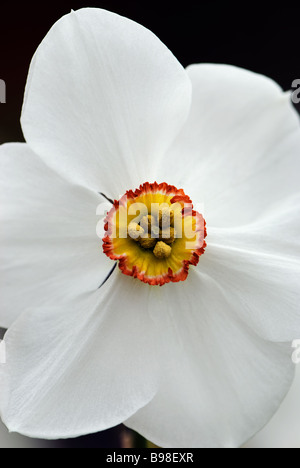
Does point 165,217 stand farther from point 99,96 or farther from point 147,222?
point 99,96

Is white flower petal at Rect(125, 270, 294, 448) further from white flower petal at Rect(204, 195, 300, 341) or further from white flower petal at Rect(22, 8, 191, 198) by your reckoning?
white flower petal at Rect(22, 8, 191, 198)

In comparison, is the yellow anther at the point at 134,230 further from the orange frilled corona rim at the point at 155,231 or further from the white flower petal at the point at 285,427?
the white flower petal at the point at 285,427

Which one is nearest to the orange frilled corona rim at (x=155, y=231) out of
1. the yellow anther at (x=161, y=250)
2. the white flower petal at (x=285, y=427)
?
the yellow anther at (x=161, y=250)

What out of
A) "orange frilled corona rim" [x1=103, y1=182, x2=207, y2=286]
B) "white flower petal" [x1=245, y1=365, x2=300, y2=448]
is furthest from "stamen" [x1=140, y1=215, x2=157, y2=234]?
"white flower petal" [x1=245, y1=365, x2=300, y2=448]

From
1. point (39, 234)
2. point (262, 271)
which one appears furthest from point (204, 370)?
point (39, 234)

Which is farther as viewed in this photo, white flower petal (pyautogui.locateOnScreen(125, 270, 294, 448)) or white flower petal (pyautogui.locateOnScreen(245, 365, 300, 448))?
white flower petal (pyautogui.locateOnScreen(245, 365, 300, 448))

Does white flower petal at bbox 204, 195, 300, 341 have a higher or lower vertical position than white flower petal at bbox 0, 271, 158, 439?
higher
